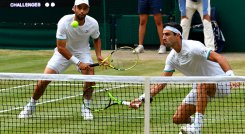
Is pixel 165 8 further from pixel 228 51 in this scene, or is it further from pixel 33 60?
pixel 33 60

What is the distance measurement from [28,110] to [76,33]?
1380 millimetres

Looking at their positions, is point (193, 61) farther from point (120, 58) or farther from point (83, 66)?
point (120, 58)

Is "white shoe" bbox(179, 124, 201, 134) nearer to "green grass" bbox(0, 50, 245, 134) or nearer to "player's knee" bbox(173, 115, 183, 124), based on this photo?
"player's knee" bbox(173, 115, 183, 124)

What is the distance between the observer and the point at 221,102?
12.0m

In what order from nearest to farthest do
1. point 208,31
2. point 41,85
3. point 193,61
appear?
point 193,61
point 41,85
point 208,31

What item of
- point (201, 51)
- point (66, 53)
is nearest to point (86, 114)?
point (66, 53)

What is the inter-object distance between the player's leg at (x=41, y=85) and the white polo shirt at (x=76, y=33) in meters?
0.23

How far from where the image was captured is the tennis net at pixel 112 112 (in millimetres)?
8609

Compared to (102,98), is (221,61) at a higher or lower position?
higher

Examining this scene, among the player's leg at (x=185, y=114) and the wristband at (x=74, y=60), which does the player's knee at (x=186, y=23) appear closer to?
the wristband at (x=74, y=60)

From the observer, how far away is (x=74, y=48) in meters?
11.8

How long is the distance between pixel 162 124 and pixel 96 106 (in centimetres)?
143

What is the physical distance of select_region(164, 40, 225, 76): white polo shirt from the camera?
931cm

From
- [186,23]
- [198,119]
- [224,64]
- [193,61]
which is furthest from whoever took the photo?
[186,23]
